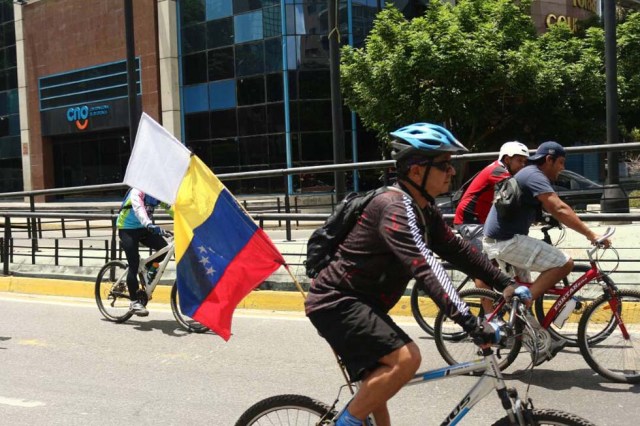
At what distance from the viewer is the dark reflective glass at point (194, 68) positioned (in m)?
33.2

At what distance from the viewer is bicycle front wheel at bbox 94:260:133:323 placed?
8578 mm

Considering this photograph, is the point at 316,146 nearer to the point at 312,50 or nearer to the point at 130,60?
the point at 312,50

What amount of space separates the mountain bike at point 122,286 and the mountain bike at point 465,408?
4.87 metres

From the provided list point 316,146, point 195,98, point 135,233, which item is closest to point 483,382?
point 135,233

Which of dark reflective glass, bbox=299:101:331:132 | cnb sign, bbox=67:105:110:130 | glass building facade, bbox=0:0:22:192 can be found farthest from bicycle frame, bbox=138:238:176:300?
glass building facade, bbox=0:0:22:192

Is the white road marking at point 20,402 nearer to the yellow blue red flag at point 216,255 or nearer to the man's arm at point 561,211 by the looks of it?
the yellow blue red flag at point 216,255

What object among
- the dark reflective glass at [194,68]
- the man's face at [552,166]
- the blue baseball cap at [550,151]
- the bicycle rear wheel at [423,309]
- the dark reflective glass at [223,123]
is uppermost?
the dark reflective glass at [194,68]

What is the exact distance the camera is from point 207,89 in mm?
33156

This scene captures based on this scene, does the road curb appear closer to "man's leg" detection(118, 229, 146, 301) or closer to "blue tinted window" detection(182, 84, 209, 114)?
"man's leg" detection(118, 229, 146, 301)

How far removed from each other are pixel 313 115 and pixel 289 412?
28.2 m

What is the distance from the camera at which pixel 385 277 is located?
3256 millimetres

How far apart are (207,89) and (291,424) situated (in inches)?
1211

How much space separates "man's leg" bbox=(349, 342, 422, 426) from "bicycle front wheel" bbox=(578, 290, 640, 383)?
291 cm

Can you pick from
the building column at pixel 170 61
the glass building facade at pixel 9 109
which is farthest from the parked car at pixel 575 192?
the glass building facade at pixel 9 109
